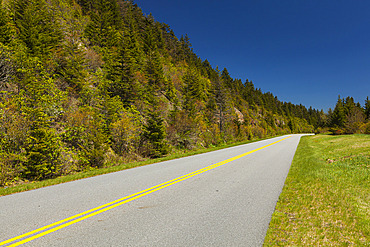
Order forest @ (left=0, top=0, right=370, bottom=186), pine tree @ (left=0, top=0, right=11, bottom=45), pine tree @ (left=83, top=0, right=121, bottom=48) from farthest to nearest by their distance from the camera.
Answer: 1. pine tree @ (left=83, top=0, right=121, bottom=48)
2. pine tree @ (left=0, top=0, right=11, bottom=45)
3. forest @ (left=0, top=0, right=370, bottom=186)

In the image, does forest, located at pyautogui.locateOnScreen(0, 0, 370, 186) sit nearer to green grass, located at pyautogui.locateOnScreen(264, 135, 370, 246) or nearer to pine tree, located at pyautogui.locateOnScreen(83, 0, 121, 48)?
pine tree, located at pyautogui.locateOnScreen(83, 0, 121, 48)

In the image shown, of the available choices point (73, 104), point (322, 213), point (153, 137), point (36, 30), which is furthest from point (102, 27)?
point (322, 213)

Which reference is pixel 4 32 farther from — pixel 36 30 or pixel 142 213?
pixel 142 213

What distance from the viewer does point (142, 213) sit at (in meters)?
3.84

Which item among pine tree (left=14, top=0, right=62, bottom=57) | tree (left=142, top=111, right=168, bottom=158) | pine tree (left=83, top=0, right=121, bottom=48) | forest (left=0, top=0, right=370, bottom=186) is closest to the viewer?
forest (left=0, top=0, right=370, bottom=186)

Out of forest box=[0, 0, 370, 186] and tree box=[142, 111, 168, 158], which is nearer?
forest box=[0, 0, 370, 186]

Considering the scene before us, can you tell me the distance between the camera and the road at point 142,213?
2.92 meters

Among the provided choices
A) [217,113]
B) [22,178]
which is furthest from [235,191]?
[217,113]

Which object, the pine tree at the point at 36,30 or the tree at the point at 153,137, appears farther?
the tree at the point at 153,137

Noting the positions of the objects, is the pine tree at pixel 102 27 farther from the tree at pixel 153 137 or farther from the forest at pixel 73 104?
the tree at pixel 153 137

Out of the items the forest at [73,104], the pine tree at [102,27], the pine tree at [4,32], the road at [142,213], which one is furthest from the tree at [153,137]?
the pine tree at [102,27]

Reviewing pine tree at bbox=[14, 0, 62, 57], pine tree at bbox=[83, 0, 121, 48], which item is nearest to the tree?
pine tree at bbox=[14, 0, 62, 57]

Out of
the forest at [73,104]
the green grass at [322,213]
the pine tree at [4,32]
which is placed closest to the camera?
the green grass at [322,213]

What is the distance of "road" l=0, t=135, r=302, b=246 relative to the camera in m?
2.92
